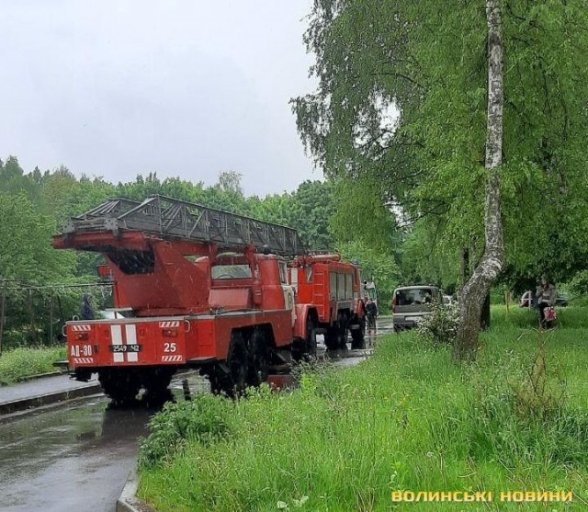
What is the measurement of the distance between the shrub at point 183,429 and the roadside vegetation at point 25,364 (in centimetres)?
935

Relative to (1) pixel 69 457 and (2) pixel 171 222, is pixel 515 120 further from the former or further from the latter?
(1) pixel 69 457

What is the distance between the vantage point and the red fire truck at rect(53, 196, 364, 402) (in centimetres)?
1143

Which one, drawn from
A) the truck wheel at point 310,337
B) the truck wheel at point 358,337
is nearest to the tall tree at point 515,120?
the truck wheel at point 310,337

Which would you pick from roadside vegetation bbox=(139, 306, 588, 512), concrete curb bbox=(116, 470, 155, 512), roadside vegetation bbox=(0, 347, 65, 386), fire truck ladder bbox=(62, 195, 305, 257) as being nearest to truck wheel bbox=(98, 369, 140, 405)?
fire truck ladder bbox=(62, 195, 305, 257)

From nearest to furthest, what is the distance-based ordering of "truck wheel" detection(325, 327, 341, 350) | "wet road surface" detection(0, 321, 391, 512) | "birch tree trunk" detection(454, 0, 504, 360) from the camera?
"wet road surface" detection(0, 321, 391, 512)
"birch tree trunk" detection(454, 0, 504, 360)
"truck wheel" detection(325, 327, 341, 350)

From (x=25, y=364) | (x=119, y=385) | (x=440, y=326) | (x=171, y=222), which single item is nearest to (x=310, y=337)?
(x=440, y=326)

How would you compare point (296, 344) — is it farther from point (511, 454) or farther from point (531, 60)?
point (511, 454)

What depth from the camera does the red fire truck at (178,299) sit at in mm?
11430

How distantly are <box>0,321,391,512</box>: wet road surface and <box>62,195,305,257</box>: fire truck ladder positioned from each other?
282cm

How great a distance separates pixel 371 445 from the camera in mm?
5570

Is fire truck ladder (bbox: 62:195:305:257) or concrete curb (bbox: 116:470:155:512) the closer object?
concrete curb (bbox: 116:470:155:512)

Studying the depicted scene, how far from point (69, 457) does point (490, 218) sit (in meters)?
6.44

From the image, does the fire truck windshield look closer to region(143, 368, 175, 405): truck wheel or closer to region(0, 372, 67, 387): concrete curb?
region(143, 368, 175, 405): truck wheel

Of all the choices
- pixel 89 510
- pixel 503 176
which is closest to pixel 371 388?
pixel 89 510
